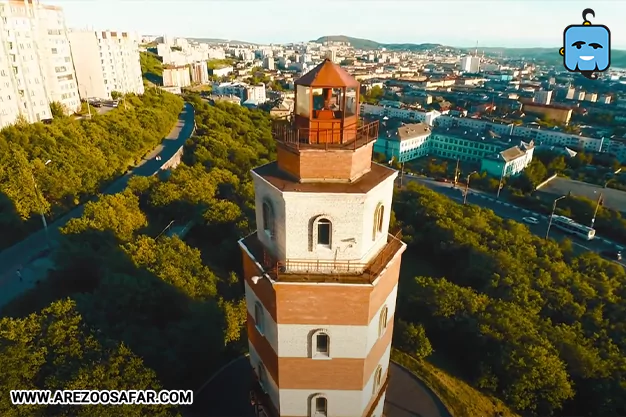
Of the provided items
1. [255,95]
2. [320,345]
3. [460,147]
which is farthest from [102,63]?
[320,345]

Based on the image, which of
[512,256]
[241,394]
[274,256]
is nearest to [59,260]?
[241,394]

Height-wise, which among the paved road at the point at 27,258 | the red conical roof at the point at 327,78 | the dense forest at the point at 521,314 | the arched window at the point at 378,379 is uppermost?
the red conical roof at the point at 327,78

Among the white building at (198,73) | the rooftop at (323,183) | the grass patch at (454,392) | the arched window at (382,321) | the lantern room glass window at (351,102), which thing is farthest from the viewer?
the white building at (198,73)

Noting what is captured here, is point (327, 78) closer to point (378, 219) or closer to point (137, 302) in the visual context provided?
point (378, 219)

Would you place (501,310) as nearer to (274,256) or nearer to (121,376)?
(274,256)

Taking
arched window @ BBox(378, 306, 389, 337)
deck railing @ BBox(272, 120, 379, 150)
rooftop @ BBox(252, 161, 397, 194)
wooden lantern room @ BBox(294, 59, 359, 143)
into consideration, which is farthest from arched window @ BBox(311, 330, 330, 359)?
wooden lantern room @ BBox(294, 59, 359, 143)

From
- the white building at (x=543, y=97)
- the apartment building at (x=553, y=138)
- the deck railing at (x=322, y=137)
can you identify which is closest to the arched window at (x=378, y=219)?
the deck railing at (x=322, y=137)

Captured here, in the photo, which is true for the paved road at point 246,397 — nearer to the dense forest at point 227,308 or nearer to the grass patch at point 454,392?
the grass patch at point 454,392
